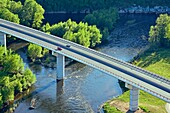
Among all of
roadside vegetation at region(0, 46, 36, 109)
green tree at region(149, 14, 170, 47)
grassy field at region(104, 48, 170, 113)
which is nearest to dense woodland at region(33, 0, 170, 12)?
green tree at region(149, 14, 170, 47)

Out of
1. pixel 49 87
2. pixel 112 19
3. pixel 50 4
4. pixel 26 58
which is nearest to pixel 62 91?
pixel 49 87

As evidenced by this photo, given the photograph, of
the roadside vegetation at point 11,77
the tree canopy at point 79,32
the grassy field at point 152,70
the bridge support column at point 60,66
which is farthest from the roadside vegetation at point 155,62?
the roadside vegetation at point 11,77

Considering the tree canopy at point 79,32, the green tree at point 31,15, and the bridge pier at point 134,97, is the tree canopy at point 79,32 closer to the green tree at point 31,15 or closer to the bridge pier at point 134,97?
the green tree at point 31,15

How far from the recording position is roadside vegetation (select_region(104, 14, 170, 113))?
88812 millimetres

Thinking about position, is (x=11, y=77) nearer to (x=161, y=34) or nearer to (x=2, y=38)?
(x=2, y=38)

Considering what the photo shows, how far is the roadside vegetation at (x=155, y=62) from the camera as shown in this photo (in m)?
88.8

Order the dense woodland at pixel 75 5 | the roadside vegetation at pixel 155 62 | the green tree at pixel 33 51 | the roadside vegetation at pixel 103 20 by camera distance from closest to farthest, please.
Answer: the roadside vegetation at pixel 155 62 < the green tree at pixel 33 51 < the roadside vegetation at pixel 103 20 < the dense woodland at pixel 75 5

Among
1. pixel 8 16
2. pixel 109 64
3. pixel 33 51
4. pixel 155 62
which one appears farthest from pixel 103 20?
pixel 109 64

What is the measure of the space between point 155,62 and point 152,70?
21.0 feet

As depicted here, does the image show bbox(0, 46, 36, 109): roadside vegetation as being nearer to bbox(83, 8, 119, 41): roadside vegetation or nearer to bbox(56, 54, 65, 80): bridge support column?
bbox(56, 54, 65, 80): bridge support column

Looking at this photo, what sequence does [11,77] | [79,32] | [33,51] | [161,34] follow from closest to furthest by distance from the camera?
→ [11,77]
[33,51]
[161,34]
[79,32]

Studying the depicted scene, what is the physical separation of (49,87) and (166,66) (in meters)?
31.9

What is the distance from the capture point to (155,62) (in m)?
113

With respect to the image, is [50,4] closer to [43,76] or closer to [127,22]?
[127,22]
